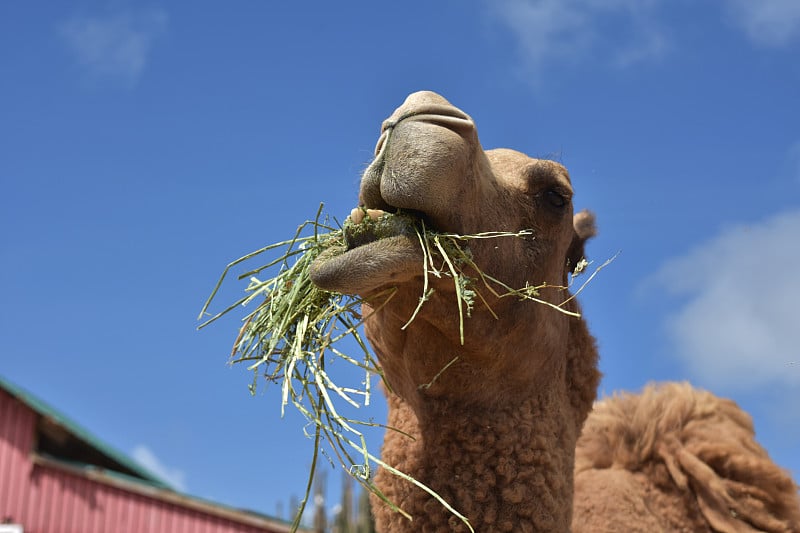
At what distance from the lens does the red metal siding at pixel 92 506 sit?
13.9 meters

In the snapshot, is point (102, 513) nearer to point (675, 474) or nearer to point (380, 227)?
point (675, 474)

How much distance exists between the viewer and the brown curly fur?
441 cm

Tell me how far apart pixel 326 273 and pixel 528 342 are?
93 cm

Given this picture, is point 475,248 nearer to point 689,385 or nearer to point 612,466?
point 612,466

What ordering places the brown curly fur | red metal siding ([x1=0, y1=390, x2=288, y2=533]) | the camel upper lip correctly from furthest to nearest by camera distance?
red metal siding ([x1=0, y1=390, x2=288, y2=533]), the brown curly fur, the camel upper lip

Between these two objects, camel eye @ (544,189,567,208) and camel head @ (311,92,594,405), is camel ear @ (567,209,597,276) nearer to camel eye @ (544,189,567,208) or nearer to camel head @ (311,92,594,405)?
camel head @ (311,92,594,405)

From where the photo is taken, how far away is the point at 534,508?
10.4 feet

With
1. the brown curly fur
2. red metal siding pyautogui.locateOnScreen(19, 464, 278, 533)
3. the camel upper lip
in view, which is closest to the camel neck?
the camel upper lip

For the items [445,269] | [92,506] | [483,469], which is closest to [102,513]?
[92,506]

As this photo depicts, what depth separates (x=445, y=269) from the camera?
286 centimetres

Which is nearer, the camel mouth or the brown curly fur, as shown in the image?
the camel mouth

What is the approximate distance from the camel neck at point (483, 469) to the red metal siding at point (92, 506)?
36.5 feet

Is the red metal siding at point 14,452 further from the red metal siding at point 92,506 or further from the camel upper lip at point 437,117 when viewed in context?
the camel upper lip at point 437,117

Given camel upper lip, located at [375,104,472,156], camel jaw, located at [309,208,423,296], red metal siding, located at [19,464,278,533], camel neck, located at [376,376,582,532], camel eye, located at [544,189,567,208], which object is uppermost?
red metal siding, located at [19,464,278,533]
